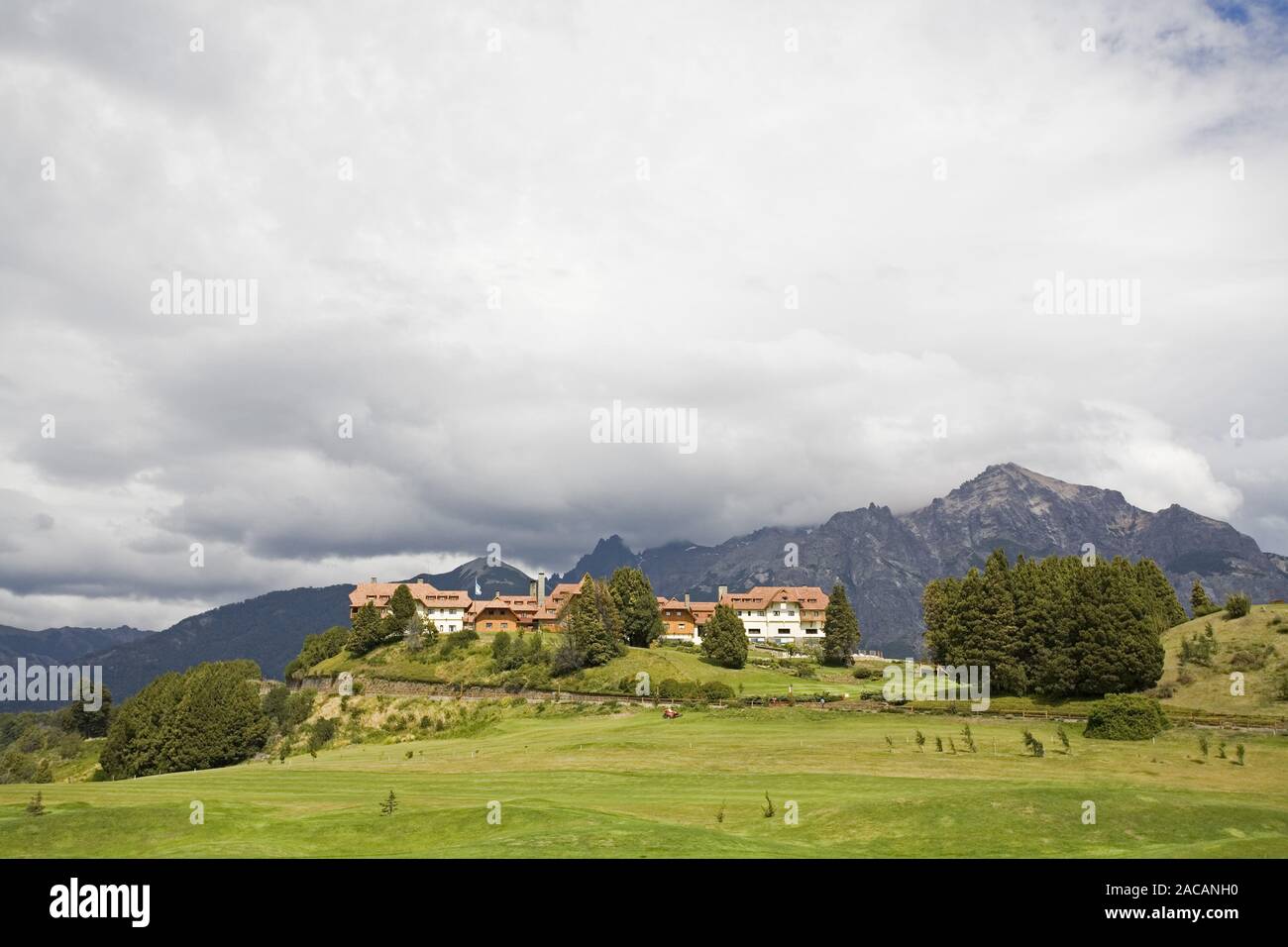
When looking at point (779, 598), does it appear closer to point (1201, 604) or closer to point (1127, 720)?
point (1201, 604)

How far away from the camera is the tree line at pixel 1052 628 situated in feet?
264

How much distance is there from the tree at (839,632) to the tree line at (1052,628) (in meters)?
24.5

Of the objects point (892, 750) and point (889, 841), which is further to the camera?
point (892, 750)

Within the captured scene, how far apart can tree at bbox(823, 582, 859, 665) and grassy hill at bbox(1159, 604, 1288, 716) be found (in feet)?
148

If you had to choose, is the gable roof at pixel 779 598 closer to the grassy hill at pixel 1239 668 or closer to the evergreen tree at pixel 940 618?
the evergreen tree at pixel 940 618

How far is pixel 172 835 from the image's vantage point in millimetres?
34438

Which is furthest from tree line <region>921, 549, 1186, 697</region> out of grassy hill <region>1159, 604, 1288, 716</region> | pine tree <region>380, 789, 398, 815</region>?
pine tree <region>380, 789, 398, 815</region>

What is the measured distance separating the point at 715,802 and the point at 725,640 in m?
81.0

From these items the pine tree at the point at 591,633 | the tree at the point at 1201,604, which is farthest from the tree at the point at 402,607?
the tree at the point at 1201,604

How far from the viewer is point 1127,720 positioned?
60625 millimetres

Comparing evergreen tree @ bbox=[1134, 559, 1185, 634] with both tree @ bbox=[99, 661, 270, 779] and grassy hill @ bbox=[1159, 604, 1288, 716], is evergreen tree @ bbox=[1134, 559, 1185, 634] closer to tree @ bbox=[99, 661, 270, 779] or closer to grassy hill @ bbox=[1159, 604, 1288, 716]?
grassy hill @ bbox=[1159, 604, 1288, 716]
